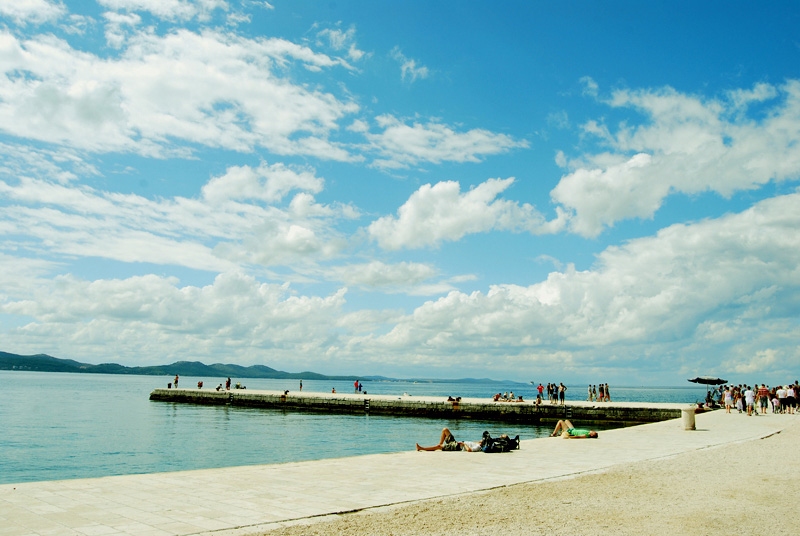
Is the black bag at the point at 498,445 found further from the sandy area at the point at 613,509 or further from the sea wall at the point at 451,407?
the sea wall at the point at 451,407

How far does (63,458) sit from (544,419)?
32792 mm

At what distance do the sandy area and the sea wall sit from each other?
29.8 meters

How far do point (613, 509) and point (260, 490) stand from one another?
5773mm

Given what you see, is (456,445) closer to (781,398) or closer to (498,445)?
(498,445)

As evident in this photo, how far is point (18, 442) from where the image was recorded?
1151 inches

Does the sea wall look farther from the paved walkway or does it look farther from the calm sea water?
the paved walkway

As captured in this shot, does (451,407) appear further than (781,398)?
Yes

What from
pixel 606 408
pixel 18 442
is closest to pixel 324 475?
pixel 18 442

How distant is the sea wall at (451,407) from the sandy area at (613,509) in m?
29.8

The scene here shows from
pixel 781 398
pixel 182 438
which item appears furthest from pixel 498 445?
pixel 781 398

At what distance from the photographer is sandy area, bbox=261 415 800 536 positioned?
7293 millimetres

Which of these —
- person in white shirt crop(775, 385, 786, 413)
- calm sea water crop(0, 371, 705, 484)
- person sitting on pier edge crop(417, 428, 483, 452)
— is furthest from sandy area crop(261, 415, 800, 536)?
person in white shirt crop(775, 385, 786, 413)

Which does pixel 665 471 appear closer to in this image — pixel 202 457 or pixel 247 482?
pixel 247 482

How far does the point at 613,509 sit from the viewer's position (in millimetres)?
8625
